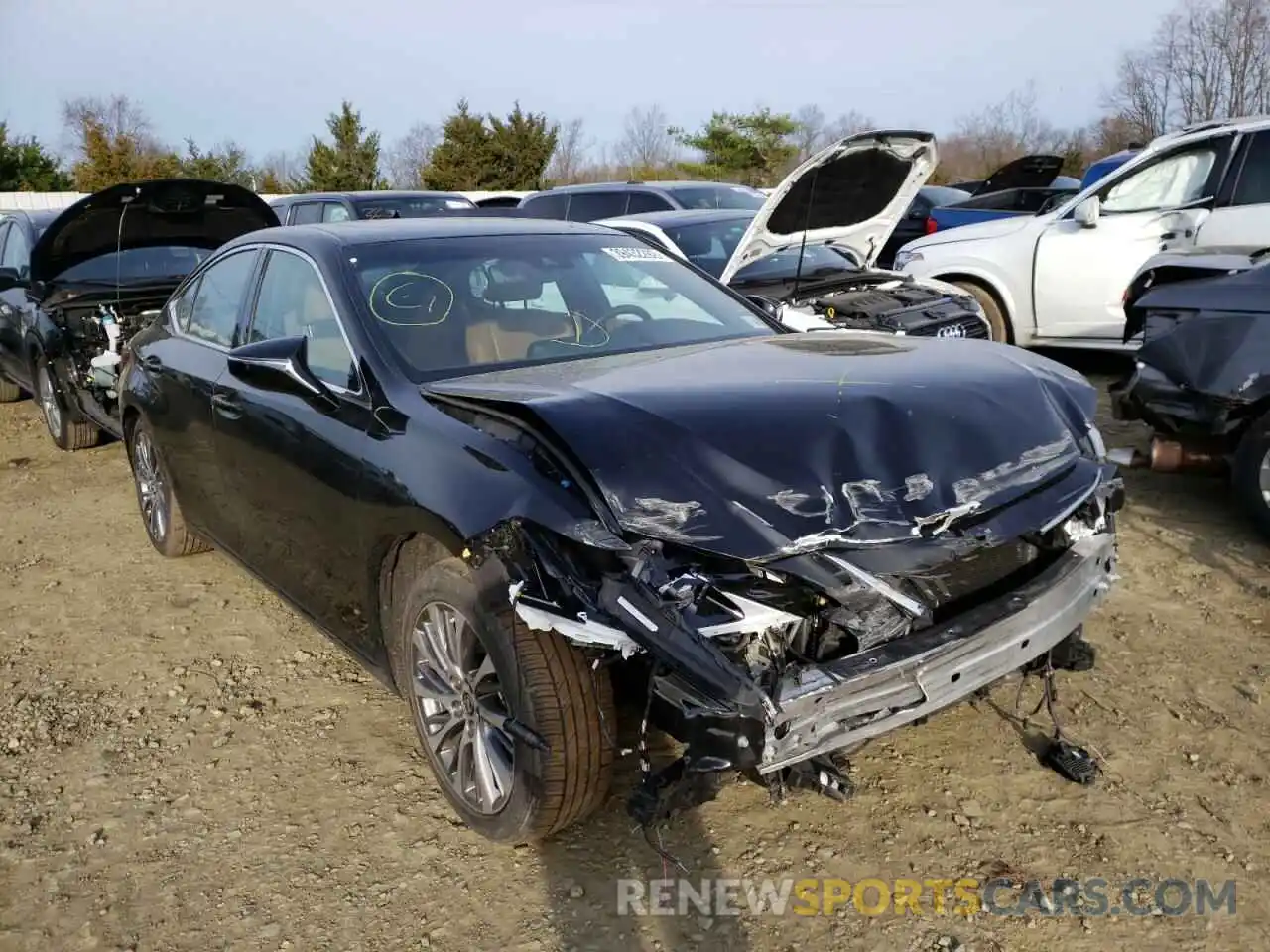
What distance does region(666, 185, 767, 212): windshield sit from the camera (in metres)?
11.3

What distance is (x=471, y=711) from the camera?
9.26 feet

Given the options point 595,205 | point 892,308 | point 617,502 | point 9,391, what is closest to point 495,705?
point 617,502

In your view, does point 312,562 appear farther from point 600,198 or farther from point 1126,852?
point 600,198

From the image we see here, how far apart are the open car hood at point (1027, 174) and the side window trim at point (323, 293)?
1197 centimetres

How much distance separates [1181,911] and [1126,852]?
0.72 ft

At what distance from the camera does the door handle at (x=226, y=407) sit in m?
3.79

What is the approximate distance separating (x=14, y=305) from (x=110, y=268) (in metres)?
1.38

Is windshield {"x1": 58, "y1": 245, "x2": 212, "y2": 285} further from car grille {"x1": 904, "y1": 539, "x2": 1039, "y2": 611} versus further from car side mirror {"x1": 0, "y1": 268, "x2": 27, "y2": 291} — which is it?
car grille {"x1": 904, "y1": 539, "x2": 1039, "y2": 611}

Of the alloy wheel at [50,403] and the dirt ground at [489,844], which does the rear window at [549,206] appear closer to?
the alloy wheel at [50,403]

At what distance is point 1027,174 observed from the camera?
14.0 meters

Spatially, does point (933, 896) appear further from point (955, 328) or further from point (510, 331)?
point (955, 328)

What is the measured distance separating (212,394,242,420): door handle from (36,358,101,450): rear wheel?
4186mm

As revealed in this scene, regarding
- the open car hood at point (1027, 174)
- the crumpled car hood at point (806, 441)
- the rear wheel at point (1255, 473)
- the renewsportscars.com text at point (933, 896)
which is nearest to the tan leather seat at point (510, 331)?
the crumpled car hood at point (806, 441)

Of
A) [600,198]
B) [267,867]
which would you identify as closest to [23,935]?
[267,867]
